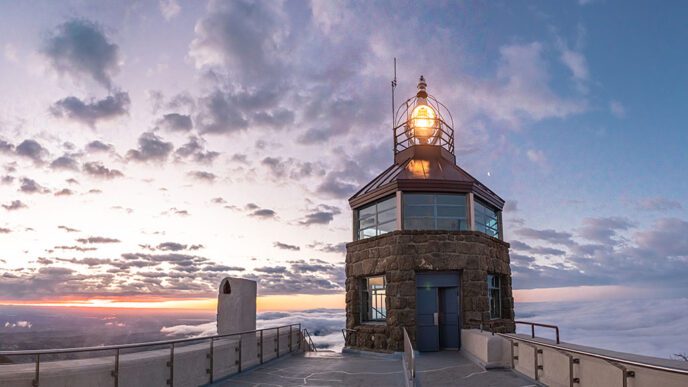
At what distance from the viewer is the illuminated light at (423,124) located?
25.2 meters

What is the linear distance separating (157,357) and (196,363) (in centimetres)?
156

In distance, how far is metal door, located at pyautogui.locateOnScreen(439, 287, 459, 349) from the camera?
2045 cm

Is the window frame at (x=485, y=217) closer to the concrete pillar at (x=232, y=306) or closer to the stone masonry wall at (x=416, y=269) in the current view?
the stone masonry wall at (x=416, y=269)

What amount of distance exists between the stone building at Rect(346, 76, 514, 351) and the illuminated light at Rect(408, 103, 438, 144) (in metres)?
1.79

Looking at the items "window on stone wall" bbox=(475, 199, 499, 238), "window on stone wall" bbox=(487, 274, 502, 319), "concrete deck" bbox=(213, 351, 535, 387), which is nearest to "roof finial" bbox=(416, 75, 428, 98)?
"window on stone wall" bbox=(475, 199, 499, 238)

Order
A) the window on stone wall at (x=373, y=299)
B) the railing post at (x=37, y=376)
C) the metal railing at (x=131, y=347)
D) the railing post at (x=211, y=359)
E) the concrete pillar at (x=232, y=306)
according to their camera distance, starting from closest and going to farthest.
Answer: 1. the metal railing at (x=131, y=347)
2. the railing post at (x=37, y=376)
3. the railing post at (x=211, y=359)
4. the concrete pillar at (x=232, y=306)
5. the window on stone wall at (x=373, y=299)

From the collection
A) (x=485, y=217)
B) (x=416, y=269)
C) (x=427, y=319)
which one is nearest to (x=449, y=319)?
(x=427, y=319)

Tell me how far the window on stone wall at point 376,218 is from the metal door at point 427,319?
285 centimetres

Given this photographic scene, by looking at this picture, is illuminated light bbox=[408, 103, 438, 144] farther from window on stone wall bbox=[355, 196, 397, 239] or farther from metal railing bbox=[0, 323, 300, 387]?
metal railing bbox=[0, 323, 300, 387]

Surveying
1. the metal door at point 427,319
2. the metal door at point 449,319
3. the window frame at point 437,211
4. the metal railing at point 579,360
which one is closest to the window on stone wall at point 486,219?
the window frame at point 437,211

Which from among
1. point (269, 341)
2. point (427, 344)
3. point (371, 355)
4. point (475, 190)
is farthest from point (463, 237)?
point (269, 341)

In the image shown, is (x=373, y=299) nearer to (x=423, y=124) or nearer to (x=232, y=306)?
(x=232, y=306)

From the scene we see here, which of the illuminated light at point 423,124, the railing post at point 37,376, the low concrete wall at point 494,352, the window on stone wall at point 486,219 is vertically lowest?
the low concrete wall at point 494,352

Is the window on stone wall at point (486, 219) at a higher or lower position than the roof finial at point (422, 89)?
lower
